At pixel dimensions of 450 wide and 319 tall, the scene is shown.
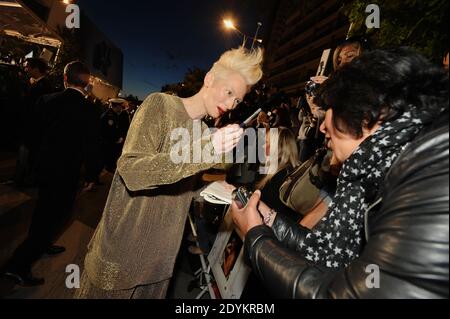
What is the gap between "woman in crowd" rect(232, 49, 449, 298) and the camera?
0.77m

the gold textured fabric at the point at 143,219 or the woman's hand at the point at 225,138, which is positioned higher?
the woman's hand at the point at 225,138

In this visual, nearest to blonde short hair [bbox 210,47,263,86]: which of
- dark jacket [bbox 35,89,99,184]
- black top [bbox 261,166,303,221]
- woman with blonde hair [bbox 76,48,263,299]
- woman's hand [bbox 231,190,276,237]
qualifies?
woman with blonde hair [bbox 76,48,263,299]

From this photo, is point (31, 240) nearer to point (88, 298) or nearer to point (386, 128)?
point (88, 298)

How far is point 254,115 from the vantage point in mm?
1593

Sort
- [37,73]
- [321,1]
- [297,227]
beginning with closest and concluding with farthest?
[297,227] → [37,73] → [321,1]

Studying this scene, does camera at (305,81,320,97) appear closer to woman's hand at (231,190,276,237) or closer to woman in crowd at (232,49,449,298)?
woman in crowd at (232,49,449,298)

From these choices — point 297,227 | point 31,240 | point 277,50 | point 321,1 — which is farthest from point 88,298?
point 277,50

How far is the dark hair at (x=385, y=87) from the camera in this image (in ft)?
3.66

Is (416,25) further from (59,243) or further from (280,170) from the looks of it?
(59,243)

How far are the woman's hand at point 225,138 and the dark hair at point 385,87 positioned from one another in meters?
0.48

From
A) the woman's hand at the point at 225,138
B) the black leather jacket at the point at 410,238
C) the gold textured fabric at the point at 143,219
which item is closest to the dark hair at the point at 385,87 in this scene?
the black leather jacket at the point at 410,238

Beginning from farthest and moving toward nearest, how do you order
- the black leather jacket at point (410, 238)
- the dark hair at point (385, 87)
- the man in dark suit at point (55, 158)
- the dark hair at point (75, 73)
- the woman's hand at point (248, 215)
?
1. the dark hair at point (75, 73)
2. the man in dark suit at point (55, 158)
3. the woman's hand at point (248, 215)
4. the dark hair at point (385, 87)
5. the black leather jacket at point (410, 238)

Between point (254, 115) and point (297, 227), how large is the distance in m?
0.84

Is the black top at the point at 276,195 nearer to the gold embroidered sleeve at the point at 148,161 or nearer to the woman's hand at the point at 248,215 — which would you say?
the woman's hand at the point at 248,215
